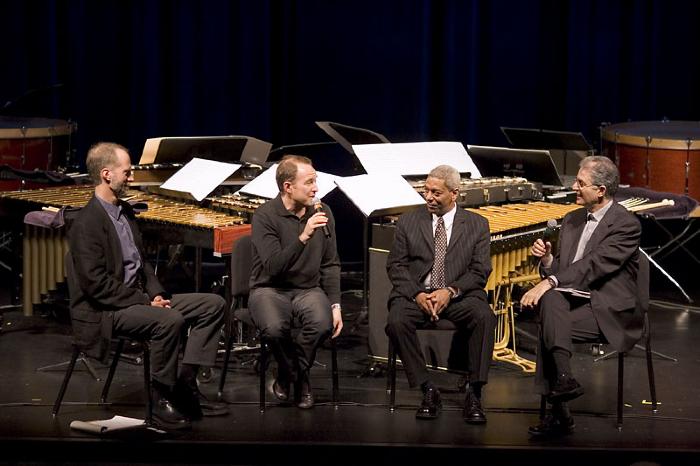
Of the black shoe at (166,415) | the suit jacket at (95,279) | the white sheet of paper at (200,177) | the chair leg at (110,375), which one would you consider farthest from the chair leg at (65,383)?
the white sheet of paper at (200,177)

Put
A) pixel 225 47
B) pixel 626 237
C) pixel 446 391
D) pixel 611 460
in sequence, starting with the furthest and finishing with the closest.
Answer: pixel 225 47
pixel 446 391
pixel 626 237
pixel 611 460

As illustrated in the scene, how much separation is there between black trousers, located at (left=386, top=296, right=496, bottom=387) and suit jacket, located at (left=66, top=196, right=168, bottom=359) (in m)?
1.26

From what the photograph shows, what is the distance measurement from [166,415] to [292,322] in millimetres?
764

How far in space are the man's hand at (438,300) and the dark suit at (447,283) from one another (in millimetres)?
50

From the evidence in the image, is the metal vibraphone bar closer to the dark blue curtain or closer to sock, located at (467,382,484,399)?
sock, located at (467,382,484,399)

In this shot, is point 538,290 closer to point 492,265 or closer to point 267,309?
point 492,265

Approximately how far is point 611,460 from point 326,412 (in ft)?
4.57

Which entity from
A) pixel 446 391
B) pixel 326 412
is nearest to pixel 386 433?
pixel 326 412

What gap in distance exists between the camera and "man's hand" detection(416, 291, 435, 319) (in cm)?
614

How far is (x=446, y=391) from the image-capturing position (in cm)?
663

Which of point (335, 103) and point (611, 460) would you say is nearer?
point (611, 460)

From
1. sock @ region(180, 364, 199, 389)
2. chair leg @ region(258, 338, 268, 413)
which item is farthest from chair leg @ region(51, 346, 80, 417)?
chair leg @ region(258, 338, 268, 413)

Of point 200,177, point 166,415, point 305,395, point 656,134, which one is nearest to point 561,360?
point 305,395

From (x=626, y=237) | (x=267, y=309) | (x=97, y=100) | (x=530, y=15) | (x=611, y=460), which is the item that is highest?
(x=530, y=15)
